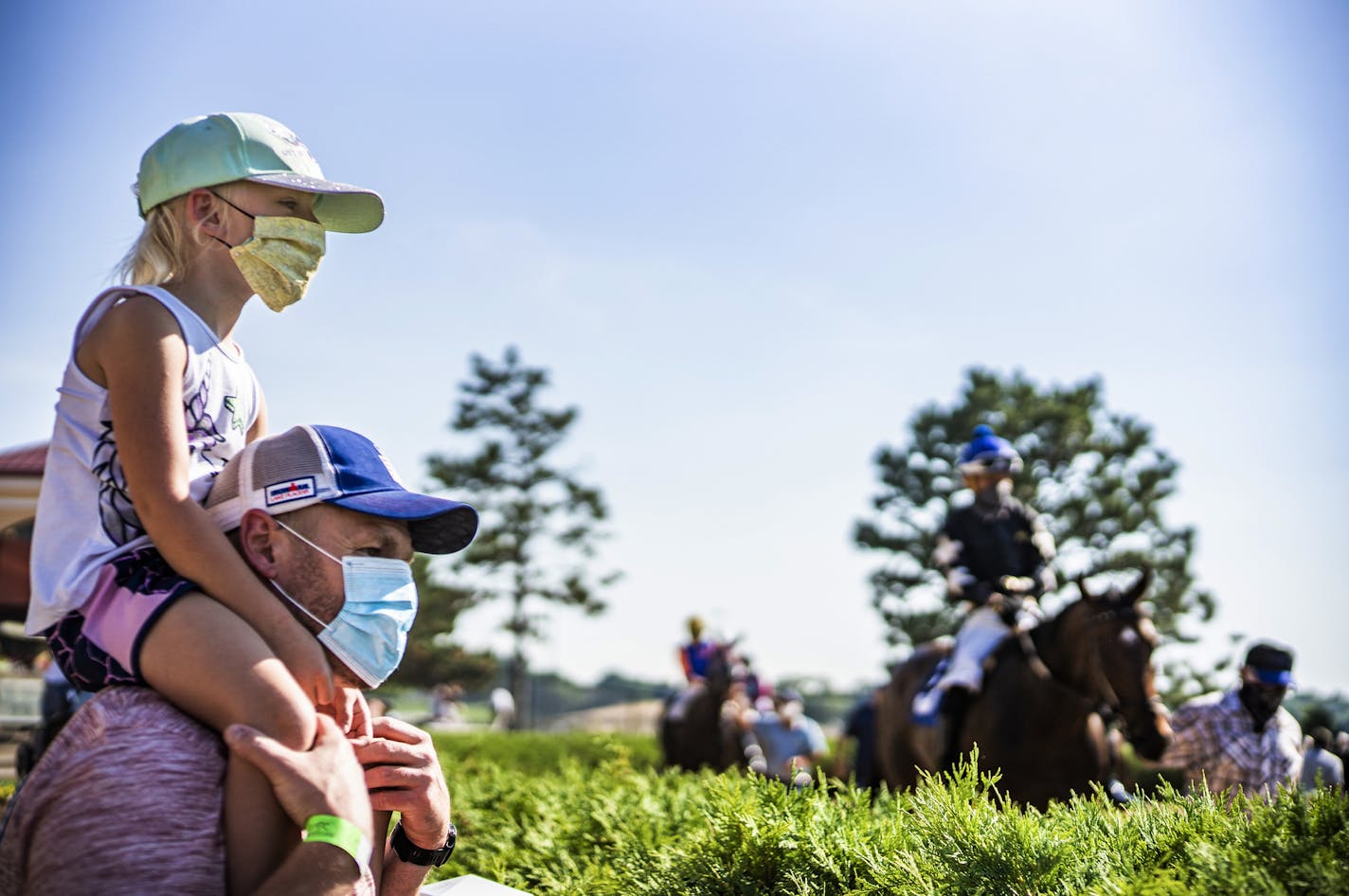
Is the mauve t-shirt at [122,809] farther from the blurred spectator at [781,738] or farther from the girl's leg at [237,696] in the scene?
the blurred spectator at [781,738]

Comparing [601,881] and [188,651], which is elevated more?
[188,651]

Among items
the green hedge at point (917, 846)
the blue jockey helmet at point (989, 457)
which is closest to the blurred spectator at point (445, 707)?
the blue jockey helmet at point (989, 457)

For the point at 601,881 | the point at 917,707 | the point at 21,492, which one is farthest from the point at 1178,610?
the point at 601,881

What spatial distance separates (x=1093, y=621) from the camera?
8.22 m

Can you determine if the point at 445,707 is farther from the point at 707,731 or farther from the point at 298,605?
the point at 298,605

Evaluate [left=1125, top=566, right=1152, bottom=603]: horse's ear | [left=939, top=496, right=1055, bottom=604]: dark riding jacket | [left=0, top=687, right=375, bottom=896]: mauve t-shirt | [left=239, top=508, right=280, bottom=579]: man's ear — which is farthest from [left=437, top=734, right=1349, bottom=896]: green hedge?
[left=939, top=496, right=1055, bottom=604]: dark riding jacket

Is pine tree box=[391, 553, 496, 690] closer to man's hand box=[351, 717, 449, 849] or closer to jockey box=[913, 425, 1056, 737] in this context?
jockey box=[913, 425, 1056, 737]

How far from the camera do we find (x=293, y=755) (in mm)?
1865

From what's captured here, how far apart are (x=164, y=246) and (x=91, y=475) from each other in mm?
574

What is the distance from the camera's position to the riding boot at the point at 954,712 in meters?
8.76

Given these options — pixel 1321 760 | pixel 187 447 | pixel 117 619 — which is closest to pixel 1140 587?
pixel 1321 760

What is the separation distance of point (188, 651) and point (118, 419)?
472mm

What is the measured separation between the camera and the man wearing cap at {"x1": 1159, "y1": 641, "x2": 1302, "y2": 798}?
7.59m

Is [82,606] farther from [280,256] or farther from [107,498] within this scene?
[280,256]
